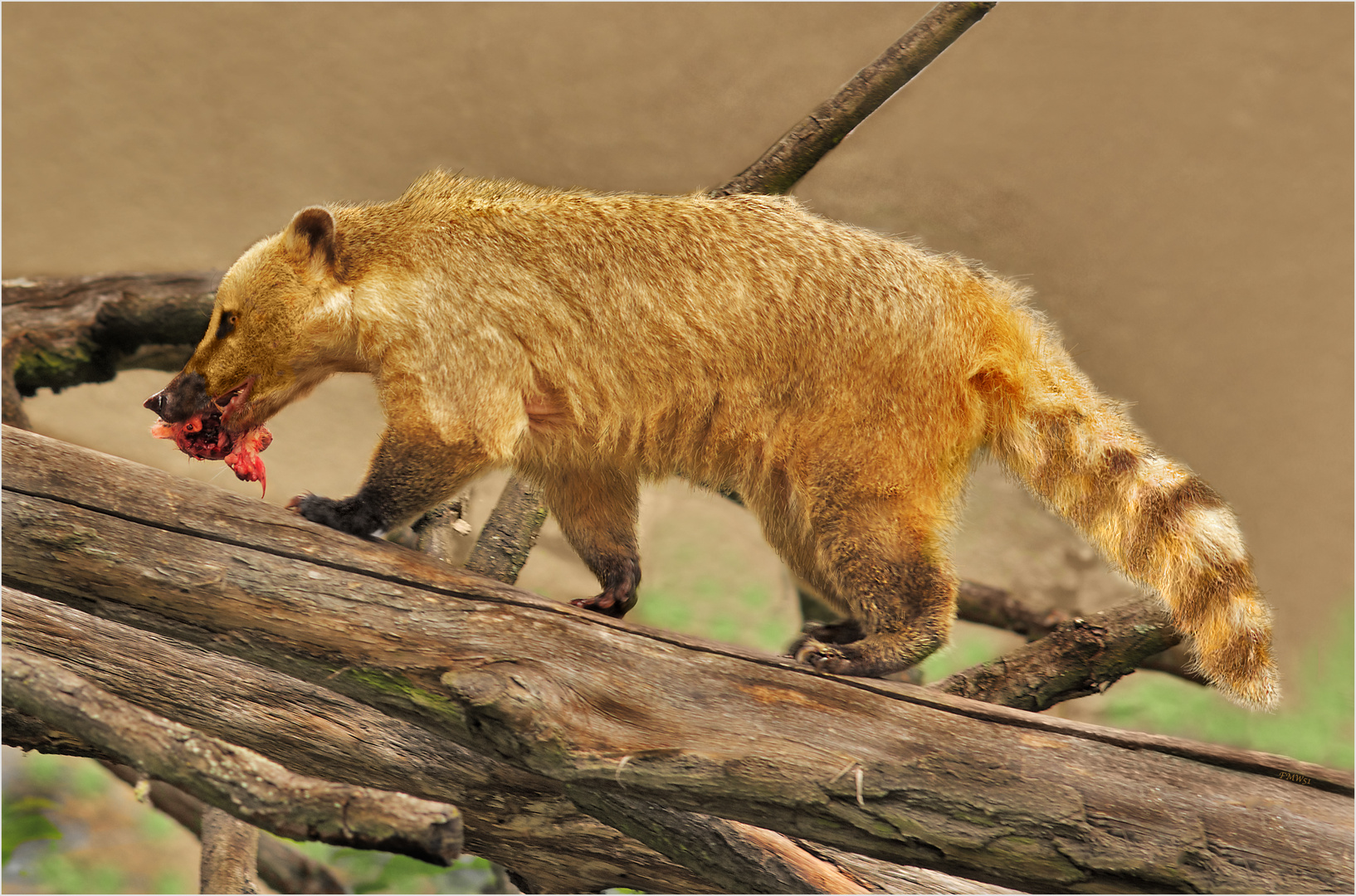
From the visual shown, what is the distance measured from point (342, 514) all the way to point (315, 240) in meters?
1.06

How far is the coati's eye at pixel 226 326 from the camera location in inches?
143

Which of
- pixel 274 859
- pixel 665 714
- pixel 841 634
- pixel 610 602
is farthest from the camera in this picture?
pixel 274 859

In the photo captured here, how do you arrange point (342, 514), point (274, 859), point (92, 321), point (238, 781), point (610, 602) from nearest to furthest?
→ 1. point (238, 781)
2. point (342, 514)
3. point (610, 602)
4. point (92, 321)
5. point (274, 859)

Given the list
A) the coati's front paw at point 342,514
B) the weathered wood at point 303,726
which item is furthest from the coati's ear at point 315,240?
the weathered wood at point 303,726

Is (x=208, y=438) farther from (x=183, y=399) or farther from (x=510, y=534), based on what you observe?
(x=510, y=534)

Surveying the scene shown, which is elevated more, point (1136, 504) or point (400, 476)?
point (1136, 504)

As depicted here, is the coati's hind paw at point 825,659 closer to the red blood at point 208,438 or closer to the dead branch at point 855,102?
the red blood at point 208,438

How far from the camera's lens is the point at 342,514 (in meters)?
3.35

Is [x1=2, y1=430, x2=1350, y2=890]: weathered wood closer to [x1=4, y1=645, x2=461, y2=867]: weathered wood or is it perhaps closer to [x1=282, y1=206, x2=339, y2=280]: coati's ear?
[x1=4, y1=645, x2=461, y2=867]: weathered wood

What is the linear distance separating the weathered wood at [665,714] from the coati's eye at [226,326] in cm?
63

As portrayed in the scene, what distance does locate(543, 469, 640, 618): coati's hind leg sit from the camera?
404cm

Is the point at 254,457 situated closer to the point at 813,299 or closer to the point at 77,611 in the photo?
the point at 77,611

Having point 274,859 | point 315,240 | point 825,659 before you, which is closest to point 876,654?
point 825,659

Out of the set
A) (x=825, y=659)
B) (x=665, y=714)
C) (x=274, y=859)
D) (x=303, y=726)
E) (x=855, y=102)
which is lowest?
(x=274, y=859)
